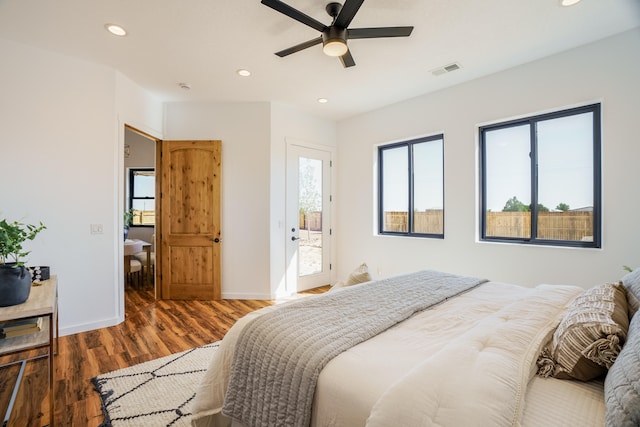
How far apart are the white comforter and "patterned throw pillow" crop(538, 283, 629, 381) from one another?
0.21ft

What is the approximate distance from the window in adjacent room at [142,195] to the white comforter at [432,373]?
5989mm

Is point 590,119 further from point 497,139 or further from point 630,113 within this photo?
point 497,139

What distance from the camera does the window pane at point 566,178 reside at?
116 inches

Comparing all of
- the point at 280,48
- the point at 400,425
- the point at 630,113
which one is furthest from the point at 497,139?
the point at 400,425

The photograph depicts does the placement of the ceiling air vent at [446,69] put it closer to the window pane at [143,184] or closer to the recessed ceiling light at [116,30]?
the recessed ceiling light at [116,30]

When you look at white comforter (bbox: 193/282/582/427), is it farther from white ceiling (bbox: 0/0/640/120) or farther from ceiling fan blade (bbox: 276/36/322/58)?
white ceiling (bbox: 0/0/640/120)

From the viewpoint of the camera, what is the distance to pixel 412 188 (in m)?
4.35

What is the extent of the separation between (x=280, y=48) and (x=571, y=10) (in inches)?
95.3

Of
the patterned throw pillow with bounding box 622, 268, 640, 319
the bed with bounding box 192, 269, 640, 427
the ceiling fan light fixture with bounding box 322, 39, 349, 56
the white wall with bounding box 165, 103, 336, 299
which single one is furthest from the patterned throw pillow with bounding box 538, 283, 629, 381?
Answer: the white wall with bounding box 165, 103, 336, 299

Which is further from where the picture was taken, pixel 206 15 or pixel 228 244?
pixel 228 244

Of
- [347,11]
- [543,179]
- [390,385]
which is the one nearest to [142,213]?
[347,11]

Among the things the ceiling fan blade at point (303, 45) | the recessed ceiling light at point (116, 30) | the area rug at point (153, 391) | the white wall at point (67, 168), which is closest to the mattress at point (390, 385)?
the area rug at point (153, 391)

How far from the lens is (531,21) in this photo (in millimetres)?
2490

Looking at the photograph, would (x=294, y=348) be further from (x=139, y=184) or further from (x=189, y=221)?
(x=139, y=184)
